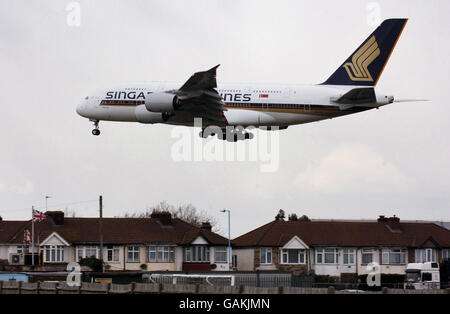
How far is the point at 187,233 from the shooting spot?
334 ft

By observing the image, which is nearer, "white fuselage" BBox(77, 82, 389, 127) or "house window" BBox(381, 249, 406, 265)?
"white fuselage" BBox(77, 82, 389, 127)

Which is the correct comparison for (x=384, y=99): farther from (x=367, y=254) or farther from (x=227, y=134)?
(x=367, y=254)

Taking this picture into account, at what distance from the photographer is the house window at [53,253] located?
96.4m

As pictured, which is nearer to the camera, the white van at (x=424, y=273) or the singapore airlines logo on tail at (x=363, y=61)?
the singapore airlines logo on tail at (x=363, y=61)

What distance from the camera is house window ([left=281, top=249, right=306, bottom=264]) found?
98.1 m

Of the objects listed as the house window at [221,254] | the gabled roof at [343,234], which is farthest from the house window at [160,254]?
the gabled roof at [343,234]

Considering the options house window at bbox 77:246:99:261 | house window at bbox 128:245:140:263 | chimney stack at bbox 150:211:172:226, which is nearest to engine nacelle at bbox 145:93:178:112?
house window at bbox 128:245:140:263

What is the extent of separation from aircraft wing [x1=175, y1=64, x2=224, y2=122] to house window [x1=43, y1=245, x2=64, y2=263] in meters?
29.9

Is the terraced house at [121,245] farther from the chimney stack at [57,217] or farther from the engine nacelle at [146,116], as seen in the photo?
the engine nacelle at [146,116]

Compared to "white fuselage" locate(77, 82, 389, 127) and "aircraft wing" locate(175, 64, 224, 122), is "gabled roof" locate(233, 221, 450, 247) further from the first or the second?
"aircraft wing" locate(175, 64, 224, 122)

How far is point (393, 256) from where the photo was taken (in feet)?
330

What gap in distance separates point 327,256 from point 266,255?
22.5 feet

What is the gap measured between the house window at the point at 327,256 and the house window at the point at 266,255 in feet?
17.4
